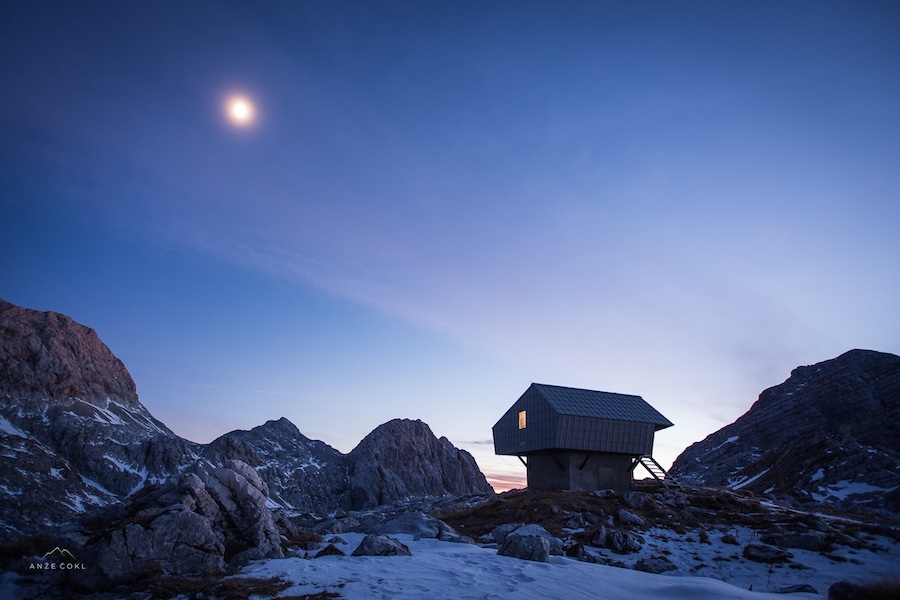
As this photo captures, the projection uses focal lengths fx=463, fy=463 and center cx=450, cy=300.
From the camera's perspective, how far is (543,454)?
4284cm

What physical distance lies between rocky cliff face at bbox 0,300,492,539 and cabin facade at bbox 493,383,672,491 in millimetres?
86667

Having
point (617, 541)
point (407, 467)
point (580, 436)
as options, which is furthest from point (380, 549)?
point (407, 467)

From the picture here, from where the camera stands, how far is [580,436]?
40.0m

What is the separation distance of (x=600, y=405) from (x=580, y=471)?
6.31m

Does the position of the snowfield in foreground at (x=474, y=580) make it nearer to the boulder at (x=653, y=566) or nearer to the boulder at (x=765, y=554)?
Result: the boulder at (x=653, y=566)

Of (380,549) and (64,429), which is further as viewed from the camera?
(64,429)

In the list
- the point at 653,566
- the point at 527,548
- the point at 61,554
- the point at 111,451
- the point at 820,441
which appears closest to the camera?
the point at 61,554

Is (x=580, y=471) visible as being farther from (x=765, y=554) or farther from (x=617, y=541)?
(x=765, y=554)

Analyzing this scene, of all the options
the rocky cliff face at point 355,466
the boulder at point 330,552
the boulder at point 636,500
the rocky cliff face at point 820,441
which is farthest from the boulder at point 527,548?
the rocky cliff face at point 355,466

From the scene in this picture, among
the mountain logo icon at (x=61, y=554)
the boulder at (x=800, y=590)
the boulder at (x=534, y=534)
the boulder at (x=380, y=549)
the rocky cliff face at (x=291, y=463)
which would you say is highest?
the boulder at (x=800, y=590)

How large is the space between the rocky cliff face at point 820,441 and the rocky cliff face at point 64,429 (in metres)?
133

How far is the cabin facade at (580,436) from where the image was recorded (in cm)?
4003

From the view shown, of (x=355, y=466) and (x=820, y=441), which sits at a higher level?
(x=820, y=441)

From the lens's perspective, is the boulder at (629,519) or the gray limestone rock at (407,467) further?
the gray limestone rock at (407,467)
